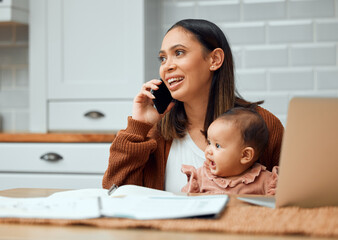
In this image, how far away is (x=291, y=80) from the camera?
8.65 ft

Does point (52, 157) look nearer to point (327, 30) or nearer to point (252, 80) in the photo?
point (252, 80)

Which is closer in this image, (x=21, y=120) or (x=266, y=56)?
(x=266, y=56)

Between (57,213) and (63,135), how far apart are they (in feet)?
5.28

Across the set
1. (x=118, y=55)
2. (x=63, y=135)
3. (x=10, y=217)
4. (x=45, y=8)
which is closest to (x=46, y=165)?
(x=63, y=135)

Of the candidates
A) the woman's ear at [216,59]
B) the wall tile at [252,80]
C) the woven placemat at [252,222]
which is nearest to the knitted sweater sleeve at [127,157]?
the woman's ear at [216,59]

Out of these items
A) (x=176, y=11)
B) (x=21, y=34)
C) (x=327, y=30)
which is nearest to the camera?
(x=327, y=30)

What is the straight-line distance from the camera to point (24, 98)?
301 cm

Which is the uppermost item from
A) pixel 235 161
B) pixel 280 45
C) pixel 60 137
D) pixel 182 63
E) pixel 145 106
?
pixel 280 45

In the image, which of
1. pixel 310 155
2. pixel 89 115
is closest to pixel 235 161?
pixel 310 155

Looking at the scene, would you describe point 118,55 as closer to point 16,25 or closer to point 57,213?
point 16,25

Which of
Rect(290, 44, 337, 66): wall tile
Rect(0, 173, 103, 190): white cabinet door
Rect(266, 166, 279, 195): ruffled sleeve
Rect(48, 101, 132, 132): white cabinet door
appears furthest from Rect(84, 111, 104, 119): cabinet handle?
Rect(266, 166, 279, 195): ruffled sleeve

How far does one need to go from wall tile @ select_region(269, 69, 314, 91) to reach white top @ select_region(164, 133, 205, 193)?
1.15m

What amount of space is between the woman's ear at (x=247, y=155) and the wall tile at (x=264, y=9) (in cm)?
150

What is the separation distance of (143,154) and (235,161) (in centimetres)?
32
